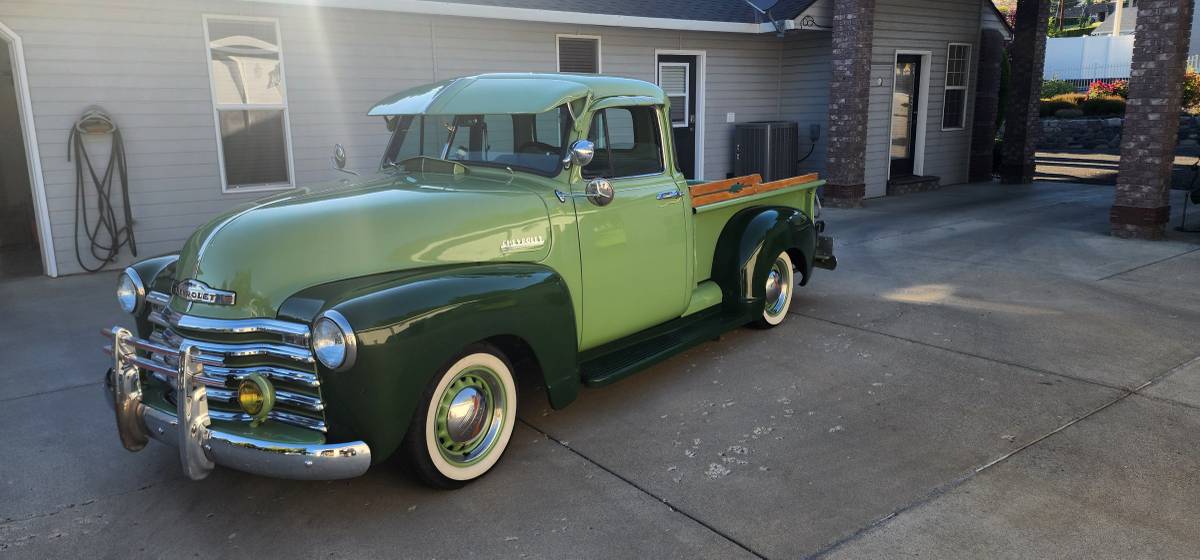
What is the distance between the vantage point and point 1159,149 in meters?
9.31

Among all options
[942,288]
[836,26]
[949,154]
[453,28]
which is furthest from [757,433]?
[949,154]

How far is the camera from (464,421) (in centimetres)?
370

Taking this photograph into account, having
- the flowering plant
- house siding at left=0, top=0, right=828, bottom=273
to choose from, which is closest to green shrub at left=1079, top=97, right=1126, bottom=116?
the flowering plant

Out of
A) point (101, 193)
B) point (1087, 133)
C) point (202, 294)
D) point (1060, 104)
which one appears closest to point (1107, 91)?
point (1060, 104)

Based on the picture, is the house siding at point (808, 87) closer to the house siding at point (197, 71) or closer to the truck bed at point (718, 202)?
the house siding at point (197, 71)

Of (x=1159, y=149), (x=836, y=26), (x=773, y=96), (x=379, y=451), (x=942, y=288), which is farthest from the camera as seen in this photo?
(x=773, y=96)

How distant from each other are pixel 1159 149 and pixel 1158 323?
431 centimetres

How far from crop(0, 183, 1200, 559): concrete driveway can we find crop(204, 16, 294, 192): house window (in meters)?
2.87

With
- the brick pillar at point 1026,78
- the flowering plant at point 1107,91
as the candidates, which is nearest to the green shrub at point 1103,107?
the flowering plant at point 1107,91

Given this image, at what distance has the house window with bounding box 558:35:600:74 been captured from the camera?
1114cm

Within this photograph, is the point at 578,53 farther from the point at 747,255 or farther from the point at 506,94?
the point at 506,94

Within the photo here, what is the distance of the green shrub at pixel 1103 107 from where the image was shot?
2440 centimetres

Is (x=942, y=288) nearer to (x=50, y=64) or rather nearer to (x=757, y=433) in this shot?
(x=757, y=433)

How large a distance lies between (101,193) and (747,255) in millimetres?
6605
